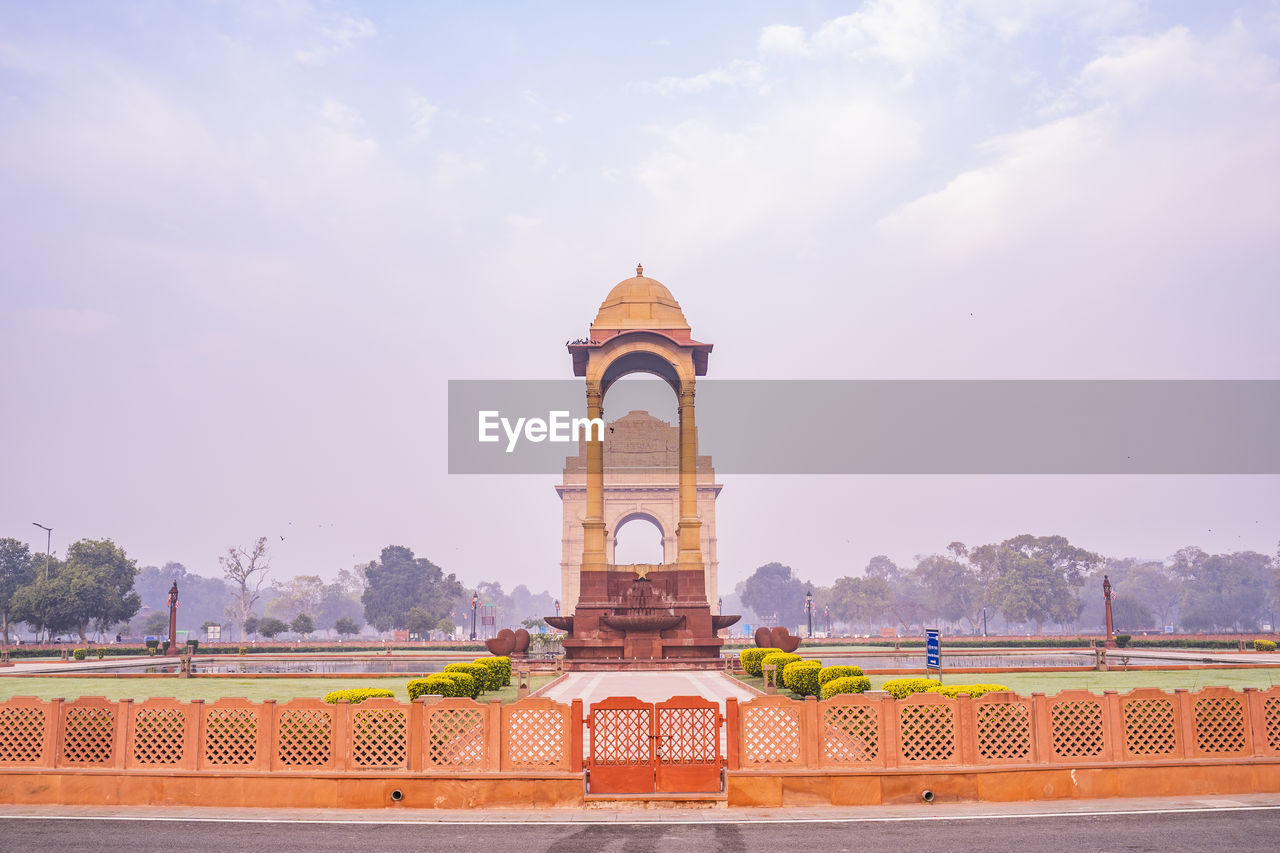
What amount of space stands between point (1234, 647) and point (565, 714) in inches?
2134

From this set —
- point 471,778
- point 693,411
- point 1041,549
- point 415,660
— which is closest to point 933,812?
point 471,778

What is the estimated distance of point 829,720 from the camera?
412 inches

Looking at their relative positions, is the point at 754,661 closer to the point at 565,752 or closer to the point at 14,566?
the point at 565,752

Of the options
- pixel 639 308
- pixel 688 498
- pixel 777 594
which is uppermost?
pixel 639 308

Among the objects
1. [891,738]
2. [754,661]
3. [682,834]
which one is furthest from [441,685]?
[754,661]

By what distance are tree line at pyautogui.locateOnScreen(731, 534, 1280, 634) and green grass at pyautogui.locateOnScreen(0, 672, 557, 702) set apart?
8512cm

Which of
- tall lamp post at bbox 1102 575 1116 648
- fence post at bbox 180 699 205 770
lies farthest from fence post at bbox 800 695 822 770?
tall lamp post at bbox 1102 575 1116 648

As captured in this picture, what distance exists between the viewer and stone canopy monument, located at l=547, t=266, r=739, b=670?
3378cm

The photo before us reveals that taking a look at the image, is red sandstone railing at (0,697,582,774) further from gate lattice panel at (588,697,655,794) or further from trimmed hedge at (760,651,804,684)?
trimmed hedge at (760,651,804,684)

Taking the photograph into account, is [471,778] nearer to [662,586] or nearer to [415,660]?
[662,586]

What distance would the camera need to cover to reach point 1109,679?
26.5 meters

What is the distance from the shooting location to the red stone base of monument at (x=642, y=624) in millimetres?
33438

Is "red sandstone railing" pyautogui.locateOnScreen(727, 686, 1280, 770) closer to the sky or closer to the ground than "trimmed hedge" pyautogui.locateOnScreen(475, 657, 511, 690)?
closer to the sky

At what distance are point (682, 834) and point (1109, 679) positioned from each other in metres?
21.7
